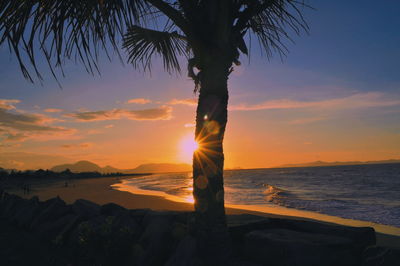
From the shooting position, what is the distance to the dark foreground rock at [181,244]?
373 centimetres

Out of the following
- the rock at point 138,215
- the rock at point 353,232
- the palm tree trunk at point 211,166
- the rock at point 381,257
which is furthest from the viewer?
the rock at point 138,215

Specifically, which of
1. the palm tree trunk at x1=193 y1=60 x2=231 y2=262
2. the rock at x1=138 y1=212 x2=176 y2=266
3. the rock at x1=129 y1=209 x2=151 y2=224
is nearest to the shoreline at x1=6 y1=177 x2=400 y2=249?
the palm tree trunk at x1=193 y1=60 x2=231 y2=262

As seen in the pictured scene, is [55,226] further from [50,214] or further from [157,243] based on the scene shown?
[157,243]

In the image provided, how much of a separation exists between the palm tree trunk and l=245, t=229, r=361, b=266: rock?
0.60 m

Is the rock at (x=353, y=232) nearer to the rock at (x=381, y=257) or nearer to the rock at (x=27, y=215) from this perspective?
the rock at (x=381, y=257)

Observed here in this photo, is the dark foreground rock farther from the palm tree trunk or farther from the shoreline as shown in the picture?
the shoreline

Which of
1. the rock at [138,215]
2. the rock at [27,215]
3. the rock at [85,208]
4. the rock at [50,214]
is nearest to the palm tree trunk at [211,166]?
the rock at [138,215]

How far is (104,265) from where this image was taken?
4.29 m

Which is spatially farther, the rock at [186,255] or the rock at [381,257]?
the rock at [186,255]

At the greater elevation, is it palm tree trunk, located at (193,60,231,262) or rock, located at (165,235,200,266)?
palm tree trunk, located at (193,60,231,262)

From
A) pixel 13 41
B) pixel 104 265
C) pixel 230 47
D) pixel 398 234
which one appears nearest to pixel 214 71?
pixel 230 47

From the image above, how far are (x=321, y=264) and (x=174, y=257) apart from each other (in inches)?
73.2

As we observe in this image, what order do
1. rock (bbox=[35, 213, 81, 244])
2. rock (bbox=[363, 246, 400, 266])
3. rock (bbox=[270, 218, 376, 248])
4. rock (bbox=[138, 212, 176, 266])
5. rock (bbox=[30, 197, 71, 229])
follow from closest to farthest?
rock (bbox=[363, 246, 400, 266]) → rock (bbox=[138, 212, 176, 266]) → rock (bbox=[270, 218, 376, 248]) → rock (bbox=[35, 213, 81, 244]) → rock (bbox=[30, 197, 71, 229])

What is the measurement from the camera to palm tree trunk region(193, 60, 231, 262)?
3617 mm
